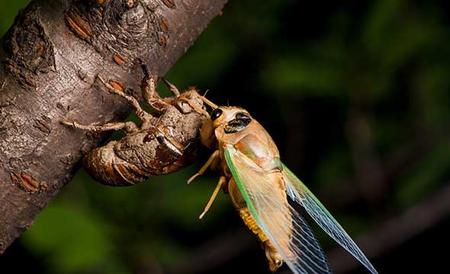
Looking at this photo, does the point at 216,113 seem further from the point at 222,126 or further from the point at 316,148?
the point at 316,148

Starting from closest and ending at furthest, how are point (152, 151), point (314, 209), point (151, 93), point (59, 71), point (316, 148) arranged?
point (59, 71), point (151, 93), point (152, 151), point (314, 209), point (316, 148)

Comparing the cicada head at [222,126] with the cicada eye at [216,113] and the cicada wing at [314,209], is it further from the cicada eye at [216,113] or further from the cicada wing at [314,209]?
the cicada wing at [314,209]

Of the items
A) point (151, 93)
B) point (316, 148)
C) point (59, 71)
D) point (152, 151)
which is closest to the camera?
point (59, 71)

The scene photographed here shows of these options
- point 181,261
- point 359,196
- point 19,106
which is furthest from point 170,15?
point 359,196

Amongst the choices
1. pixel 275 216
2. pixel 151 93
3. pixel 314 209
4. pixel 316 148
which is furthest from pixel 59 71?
pixel 316 148

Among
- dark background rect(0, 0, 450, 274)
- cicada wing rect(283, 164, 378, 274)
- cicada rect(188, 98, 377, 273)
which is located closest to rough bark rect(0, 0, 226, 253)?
cicada rect(188, 98, 377, 273)

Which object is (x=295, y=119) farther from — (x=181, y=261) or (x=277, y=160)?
(x=277, y=160)

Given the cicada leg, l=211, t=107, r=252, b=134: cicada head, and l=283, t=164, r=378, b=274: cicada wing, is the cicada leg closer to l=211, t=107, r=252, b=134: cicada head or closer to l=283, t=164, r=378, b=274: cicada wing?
l=211, t=107, r=252, b=134: cicada head
